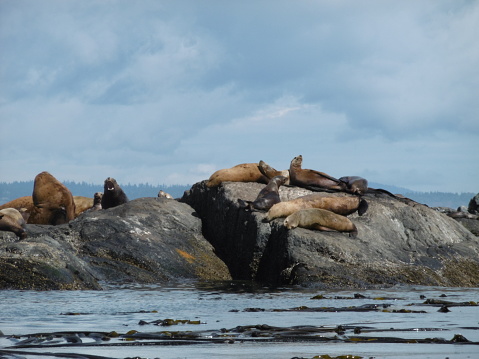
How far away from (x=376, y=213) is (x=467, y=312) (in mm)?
7484

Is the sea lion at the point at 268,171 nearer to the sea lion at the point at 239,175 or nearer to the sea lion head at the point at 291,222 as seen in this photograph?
the sea lion at the point at 239,175

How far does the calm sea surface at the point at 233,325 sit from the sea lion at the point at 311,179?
6594 mm

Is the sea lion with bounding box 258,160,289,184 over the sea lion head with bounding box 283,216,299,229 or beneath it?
over

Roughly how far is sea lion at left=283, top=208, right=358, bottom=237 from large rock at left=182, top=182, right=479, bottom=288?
0.21 metres

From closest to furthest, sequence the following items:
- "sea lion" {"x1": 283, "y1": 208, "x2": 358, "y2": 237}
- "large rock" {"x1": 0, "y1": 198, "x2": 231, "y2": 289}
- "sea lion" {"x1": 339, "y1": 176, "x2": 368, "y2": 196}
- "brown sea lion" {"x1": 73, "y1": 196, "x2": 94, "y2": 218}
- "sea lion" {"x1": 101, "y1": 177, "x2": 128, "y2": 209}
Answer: "large rock" {"x1": 0, "y1": 198, "x2": 231, "y2": 289}
"sea lion" {"x1": 283, "y1": 208, "x2": 358, "y2": 237}
"sea lion" {"x1": 339, "y1": 176, "x2": 368, "y2": 196}
"sea lion" {"x1": 101, "y1": 177, "x2": 128, "y2": 209}
"brown sea lion" {"x1": 73, "y1": 196, "x2": 94, "y2": 218}

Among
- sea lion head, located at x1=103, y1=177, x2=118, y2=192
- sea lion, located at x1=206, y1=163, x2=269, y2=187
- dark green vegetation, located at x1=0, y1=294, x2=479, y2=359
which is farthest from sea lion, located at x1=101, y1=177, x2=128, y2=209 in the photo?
dark green vegetation, located at x1=0, y1=294, x2=479, y2=359

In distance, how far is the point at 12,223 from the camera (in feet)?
51.4

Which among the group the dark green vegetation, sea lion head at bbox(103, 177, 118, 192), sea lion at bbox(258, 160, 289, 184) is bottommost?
the dark green vegetation

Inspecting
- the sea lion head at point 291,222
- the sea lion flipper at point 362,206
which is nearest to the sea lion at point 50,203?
the sea lion head at point 291,222

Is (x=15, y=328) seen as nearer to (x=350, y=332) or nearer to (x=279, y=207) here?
(x=350, y=332)

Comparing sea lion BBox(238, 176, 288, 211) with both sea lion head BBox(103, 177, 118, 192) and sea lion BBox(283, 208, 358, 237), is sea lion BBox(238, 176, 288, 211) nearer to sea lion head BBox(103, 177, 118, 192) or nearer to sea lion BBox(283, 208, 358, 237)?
sea lion BBox(283, 208, 358, 237)

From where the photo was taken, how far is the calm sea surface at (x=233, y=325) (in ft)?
18.3

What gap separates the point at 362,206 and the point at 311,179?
284 centimetres

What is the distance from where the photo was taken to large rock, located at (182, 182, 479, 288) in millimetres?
13876
